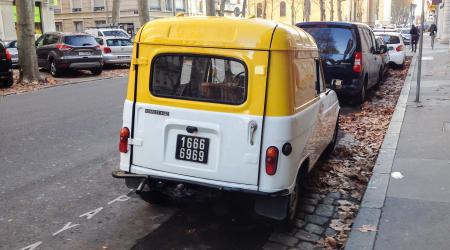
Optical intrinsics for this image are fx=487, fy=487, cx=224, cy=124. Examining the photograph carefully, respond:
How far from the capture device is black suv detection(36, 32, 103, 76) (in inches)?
730

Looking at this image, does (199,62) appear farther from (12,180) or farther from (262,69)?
(12,180)

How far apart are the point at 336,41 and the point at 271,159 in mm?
6971

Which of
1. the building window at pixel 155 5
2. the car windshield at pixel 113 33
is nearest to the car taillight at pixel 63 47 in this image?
the car windshield at pixel 113 33

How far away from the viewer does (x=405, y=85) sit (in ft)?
45.9

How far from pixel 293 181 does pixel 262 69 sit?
1020 millimetres

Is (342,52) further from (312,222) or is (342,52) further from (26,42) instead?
(26,42)

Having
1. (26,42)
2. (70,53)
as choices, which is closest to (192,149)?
(26,42)

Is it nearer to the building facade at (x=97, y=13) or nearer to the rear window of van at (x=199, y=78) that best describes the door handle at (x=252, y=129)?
the rear window of van at (x=199, y=78)

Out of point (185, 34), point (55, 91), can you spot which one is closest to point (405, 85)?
point (55, 91)

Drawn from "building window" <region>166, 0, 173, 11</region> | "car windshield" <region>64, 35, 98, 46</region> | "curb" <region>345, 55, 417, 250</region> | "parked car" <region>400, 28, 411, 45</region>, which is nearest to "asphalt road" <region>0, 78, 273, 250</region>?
"curb" <region>345, 55, 417, 250</region>

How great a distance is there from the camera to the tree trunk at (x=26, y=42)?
1617cm

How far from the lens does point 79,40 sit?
1897 cm

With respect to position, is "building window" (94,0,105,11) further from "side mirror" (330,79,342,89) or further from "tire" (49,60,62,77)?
"side mirror" (330,79,342,89)

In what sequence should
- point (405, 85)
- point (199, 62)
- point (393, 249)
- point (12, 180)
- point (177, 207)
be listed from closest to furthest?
point (393, 249) → point (199, 62) → point (177, 207) → point (12, 180) → point (405, 85)
